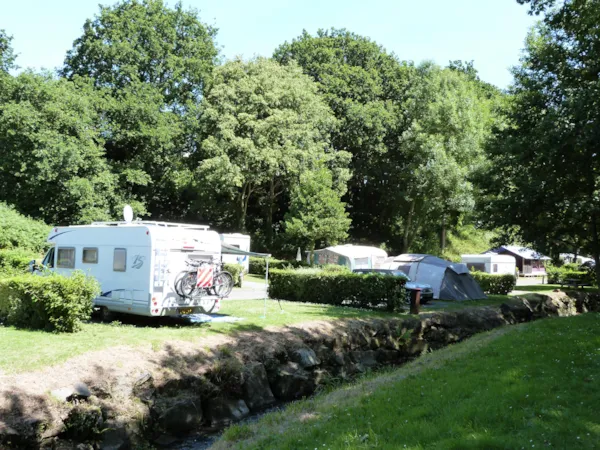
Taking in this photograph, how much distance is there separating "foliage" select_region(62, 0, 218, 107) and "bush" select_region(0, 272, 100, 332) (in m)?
27.3

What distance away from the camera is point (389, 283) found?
51.9 feet

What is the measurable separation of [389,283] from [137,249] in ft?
26.7

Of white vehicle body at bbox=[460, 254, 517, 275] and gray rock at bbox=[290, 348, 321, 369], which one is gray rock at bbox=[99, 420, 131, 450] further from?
white vehicle body at bbox=[460, 254, 517, 275]

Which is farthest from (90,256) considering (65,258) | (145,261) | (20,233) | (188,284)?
(20,233)

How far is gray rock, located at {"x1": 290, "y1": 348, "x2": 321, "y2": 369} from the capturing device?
34.9ft

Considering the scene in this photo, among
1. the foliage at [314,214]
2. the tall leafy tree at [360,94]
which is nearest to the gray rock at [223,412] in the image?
the foliage at [314,214]

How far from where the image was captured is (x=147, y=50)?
3644 centimetres

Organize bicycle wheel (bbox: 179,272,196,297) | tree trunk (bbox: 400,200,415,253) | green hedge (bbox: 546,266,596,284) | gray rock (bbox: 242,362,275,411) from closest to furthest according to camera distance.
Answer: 1. gray rock (bbox: 242,362,275,411)
2. bicycle wheel (bbox: 179,272,196,297)
3. green hedge (bbox: 546,266,596,284)
4. tree trunk (bbox: 400,200,415,253)

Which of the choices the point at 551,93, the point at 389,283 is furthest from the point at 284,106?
the point at 389,283

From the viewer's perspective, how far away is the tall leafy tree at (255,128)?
32312mm

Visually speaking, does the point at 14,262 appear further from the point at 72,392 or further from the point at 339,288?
the point at 72,392

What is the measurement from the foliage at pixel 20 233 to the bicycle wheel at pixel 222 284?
15.6 metres

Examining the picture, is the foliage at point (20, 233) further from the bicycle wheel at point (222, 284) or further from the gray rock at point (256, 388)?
the gray rock at point (256, 388)

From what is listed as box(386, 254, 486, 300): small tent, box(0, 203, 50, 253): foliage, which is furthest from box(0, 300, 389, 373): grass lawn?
box(0, 203, 50, 253): foliage
